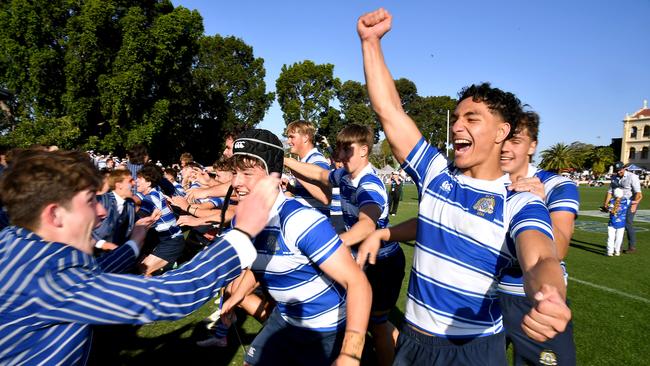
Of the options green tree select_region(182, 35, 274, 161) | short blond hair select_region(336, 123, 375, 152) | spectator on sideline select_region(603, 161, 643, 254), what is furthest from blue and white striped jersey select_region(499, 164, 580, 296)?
green tree select_region(182, 35, 274, 161)

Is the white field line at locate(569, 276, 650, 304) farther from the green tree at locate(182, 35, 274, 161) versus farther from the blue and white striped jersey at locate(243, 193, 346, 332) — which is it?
the green tree at locate(182, 35, 274, 161)

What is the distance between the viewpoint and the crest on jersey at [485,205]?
186cm

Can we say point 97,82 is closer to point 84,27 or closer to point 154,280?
point 84,27

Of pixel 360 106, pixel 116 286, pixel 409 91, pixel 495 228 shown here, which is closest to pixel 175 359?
pixel 116 286

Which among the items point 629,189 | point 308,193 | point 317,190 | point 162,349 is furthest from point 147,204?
point 629,189

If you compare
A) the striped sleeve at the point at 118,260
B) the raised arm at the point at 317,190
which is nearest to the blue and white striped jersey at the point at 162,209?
the raised arm at the point at 317,190

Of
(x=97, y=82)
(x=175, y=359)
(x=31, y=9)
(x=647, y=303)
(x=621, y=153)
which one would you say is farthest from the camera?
(x=621, y=153)

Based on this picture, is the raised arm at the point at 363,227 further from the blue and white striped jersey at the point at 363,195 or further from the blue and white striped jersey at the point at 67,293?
the blue and white striped jersey at the point at 67,293

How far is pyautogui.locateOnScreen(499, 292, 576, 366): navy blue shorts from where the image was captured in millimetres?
2506

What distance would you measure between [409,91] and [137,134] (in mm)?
51333

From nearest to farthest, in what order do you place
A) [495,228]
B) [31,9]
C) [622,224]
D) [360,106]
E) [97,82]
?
[495,228], [622,224], [31,9], [97,82], [360,106]

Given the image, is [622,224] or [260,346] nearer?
[260,346]

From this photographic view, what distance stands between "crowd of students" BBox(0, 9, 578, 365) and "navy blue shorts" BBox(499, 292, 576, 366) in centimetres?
1

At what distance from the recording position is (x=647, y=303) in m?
6.20
